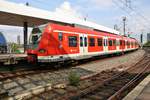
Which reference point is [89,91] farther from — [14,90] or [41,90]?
[14,90]

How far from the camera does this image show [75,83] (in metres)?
11.0

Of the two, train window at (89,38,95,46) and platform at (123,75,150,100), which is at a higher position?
train window at (89,38,95,46)

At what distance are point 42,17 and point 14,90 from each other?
1821 centimetres

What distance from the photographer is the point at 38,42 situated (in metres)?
15.6

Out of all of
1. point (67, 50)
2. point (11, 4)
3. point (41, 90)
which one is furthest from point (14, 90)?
point (11, 4)

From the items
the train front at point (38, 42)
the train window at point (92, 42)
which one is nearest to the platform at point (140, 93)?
the train front at point (38, 42)

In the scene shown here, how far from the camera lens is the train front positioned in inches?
595

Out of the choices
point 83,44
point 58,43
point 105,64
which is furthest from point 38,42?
point 105,64

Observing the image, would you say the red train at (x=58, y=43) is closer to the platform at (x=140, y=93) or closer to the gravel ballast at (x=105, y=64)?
the gravel ballast at (x=105, y=64)

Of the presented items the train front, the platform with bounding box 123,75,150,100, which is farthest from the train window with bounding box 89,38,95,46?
the platform with bounding box 123,75,150,100

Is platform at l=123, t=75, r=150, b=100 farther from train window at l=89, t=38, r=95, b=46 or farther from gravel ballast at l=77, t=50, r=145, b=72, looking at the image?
train window at l=89, t=38, r=95, b=46

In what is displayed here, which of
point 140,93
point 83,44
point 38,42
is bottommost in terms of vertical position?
point 140,93

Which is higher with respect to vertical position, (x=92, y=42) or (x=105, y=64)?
(x=92, y=42)

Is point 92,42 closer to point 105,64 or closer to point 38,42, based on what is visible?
point 105,64
